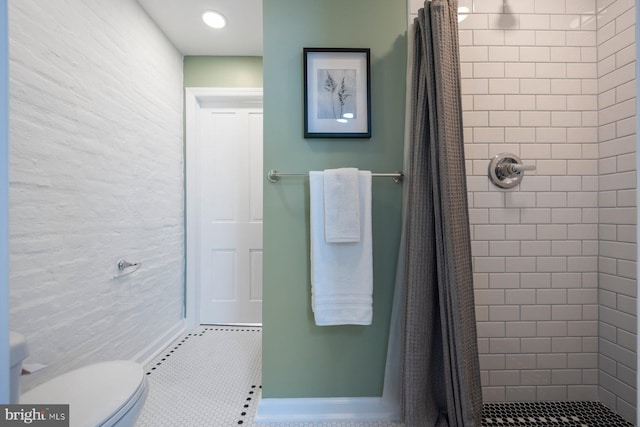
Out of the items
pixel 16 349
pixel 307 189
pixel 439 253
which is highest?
pixel 307 189

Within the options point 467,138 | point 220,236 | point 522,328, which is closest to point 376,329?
point 522,328

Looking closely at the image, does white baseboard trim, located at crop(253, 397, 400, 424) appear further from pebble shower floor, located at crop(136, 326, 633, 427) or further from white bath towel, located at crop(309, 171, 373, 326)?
white bath towel, located at crop(309, 171, 373, 326)

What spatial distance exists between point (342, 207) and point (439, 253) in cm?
43

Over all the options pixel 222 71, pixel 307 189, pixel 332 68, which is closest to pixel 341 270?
pixel 307 189

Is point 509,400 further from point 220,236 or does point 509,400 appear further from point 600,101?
point 220,236

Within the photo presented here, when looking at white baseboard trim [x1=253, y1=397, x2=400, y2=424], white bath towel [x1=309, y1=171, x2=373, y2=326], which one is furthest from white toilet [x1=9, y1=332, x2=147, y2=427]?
white bath towel [x1=309, y1=171, x2=373, y2=326]

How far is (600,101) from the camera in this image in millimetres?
1272

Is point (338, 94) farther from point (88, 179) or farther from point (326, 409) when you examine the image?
point (326, 409)

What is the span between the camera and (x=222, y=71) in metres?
2.15

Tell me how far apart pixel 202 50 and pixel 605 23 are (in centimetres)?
243

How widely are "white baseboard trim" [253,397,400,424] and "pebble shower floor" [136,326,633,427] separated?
25 mm

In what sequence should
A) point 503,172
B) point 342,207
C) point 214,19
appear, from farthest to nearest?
point 214,19
point 503,172
point 342,207

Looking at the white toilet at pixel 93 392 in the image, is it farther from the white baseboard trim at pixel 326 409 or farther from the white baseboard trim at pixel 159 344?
the white baseboard trim at pixel 159 344

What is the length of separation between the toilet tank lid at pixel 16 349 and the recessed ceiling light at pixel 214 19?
1882 mm
